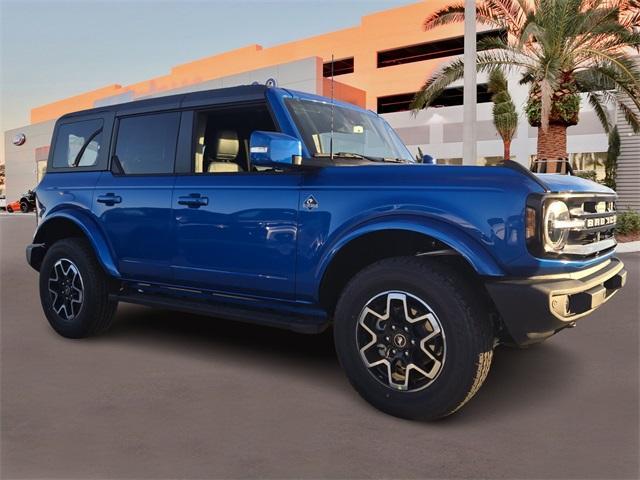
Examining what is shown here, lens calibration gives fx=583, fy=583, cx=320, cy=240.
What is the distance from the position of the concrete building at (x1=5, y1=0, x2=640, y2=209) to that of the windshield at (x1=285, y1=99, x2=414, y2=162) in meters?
21.1

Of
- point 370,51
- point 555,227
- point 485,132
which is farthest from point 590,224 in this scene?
point 370,51

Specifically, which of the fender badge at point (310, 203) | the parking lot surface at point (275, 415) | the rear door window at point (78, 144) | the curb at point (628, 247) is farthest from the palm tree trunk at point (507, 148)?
the fender badge at point (310, 203)

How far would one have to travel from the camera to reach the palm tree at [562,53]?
1495 cm

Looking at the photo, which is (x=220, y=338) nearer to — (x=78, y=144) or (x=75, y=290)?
(x=75, y=290)

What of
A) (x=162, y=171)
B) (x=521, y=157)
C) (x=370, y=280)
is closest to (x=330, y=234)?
(x=370, y=280)

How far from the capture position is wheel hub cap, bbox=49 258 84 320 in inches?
204

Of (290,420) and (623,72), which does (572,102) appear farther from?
(290,420)

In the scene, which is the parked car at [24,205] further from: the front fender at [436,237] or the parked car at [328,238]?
the front fender at [436,237]

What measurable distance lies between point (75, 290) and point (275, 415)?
8.75 ft

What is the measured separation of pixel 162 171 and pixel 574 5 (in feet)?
45.8

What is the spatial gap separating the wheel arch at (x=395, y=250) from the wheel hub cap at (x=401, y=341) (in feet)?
1.20

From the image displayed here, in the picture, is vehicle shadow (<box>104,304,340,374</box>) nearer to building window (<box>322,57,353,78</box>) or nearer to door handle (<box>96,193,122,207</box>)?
door handle (<box>96,193,122,207</box>)

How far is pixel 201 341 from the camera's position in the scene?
16.9 feet

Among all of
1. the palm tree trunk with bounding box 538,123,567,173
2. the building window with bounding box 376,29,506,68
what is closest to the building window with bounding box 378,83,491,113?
the building window with bounding box 376,29,506,68
